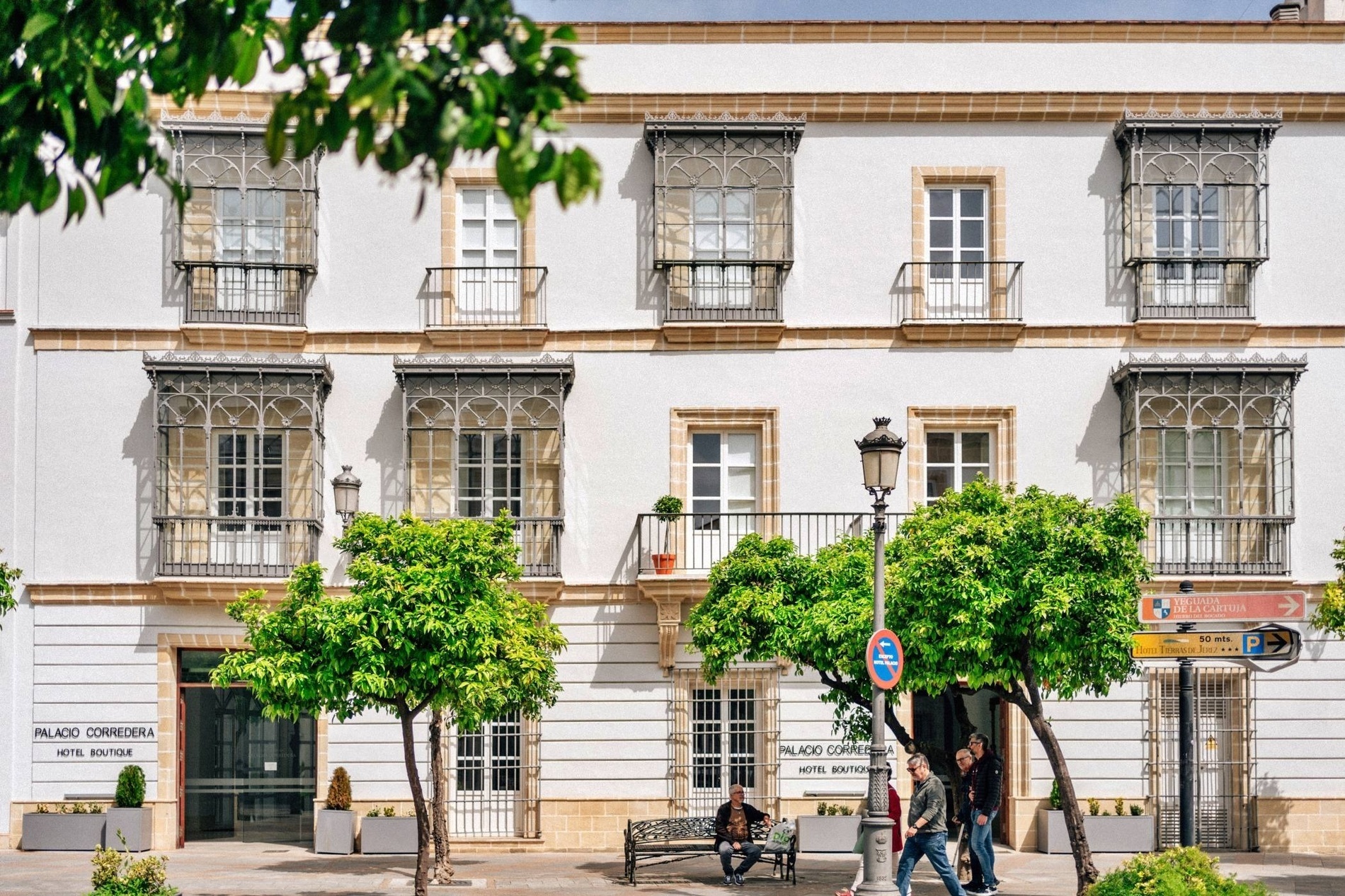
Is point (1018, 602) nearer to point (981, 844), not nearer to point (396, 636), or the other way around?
point (981, 844)

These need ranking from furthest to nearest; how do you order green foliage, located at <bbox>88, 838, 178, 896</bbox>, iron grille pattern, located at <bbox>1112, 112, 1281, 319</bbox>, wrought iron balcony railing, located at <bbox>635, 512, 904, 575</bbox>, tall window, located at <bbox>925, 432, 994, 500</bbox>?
tall window, located at <bbox>925, 432, 994, 500</bbox>
iron grille pattern, located at <bbox>1112, 112, 1281, 319</bbox>
wrought iron balcony railing, located at <bbox>635, 512, 904, 575</bbox>
green foliage, located at <bbox>88, 838, 178, 896</bbox>

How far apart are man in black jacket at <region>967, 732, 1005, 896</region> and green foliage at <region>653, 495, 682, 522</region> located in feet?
23.2

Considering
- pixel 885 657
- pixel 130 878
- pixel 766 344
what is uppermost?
pixel 766 344

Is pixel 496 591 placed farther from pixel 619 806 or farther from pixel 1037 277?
pixel 1037 277

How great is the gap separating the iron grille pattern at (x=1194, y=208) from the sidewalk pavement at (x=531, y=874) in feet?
25.7

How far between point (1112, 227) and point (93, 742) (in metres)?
16.1

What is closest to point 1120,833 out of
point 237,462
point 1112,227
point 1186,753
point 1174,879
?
point 1112,227

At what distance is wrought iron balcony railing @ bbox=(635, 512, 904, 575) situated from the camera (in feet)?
82.0

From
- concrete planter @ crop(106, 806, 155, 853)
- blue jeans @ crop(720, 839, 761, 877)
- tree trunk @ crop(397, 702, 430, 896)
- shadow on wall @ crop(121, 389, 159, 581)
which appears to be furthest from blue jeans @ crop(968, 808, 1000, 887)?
shadow on wall @ crop(121, 389, 159, 581)

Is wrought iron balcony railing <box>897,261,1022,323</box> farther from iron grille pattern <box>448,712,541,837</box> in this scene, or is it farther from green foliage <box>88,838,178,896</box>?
green foliage <box>88,838,178,896</box>

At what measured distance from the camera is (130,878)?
15352 mm

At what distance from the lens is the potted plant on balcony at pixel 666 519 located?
2462 cm

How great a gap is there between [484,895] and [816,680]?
6682 mm

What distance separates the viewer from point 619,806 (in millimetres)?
24781
